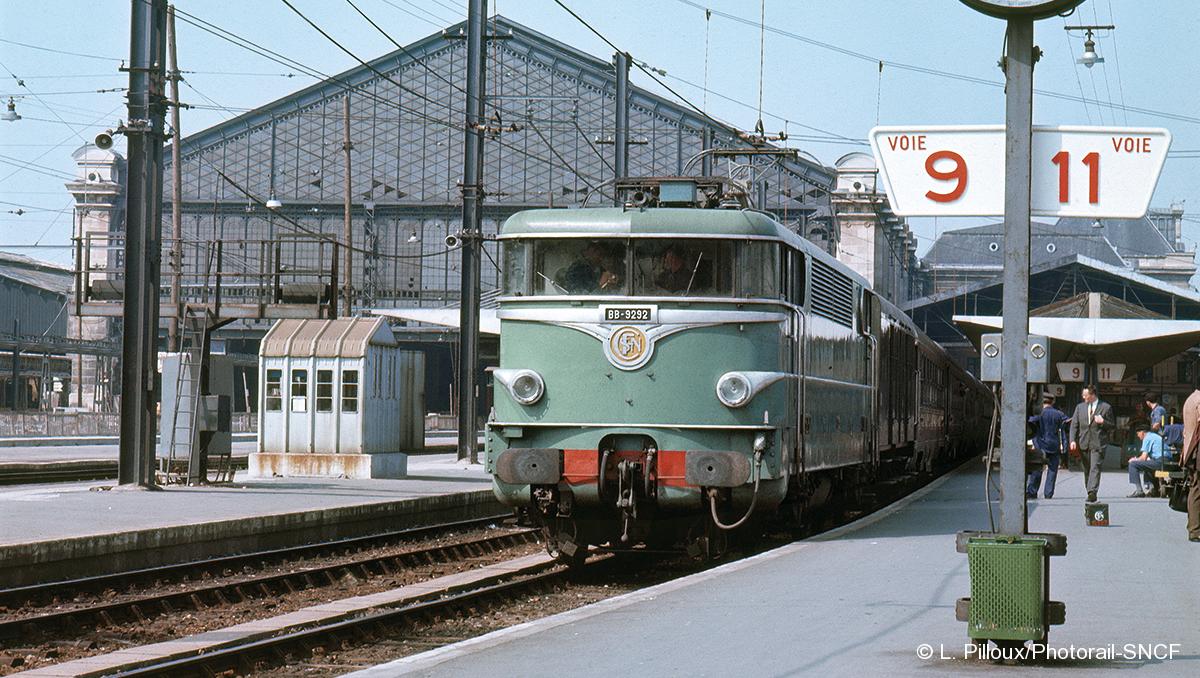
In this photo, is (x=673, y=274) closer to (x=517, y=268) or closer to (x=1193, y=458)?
(x=517, y=268)

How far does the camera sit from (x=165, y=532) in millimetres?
17812

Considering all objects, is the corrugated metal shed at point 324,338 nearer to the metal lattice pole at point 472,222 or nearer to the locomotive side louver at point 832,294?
the metal lattice pole at point 472,222

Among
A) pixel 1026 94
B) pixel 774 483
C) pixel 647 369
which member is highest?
pixel 1026 94

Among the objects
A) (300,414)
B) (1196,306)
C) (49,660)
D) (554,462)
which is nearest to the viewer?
(49,660)

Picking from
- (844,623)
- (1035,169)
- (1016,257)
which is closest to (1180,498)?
(844,623)

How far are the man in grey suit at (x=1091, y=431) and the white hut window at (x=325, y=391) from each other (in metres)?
13.5

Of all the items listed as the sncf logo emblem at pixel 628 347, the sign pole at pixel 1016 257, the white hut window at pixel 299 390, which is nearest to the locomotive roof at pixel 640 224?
the sncf logo emblem at pixel 628 347

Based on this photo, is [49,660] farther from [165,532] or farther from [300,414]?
[300,414]

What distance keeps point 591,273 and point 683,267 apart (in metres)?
0.92

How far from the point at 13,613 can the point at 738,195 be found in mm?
8997

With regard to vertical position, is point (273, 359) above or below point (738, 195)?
below

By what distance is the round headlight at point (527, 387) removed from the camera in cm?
1566

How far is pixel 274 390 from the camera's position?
30328mm

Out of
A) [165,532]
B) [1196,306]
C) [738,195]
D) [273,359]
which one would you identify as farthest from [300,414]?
[1196,306]
